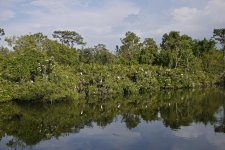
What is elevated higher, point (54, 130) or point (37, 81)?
point (37, 81)

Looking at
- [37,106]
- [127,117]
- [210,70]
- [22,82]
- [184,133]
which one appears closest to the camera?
[184,133]

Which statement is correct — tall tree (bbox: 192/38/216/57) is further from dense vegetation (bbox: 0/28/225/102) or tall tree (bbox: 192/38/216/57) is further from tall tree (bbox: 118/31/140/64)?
Answer: tall tree (bbox: 118/31/140/64)

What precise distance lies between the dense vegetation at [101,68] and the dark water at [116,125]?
8.74ft

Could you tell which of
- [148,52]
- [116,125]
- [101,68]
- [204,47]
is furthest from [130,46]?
[116,125]

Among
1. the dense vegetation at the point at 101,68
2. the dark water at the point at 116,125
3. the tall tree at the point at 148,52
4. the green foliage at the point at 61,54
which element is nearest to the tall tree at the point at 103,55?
the dense vegetation at the point at 101,68

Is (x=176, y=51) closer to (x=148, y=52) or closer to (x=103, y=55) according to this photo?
(x=148, y=52)

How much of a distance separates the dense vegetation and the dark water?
266 centimetres

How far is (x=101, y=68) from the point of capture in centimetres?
5416

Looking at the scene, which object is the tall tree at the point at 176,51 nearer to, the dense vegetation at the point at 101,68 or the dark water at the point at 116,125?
the dense vegetation at the point at 101,68

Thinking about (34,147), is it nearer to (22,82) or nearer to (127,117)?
(127,117)

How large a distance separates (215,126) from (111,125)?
28.1 ft

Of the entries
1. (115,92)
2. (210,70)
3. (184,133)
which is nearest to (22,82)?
(115,92)

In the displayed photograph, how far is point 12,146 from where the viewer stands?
80.2ft

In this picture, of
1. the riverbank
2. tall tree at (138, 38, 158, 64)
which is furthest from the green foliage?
tall tree at (138, 38, 158, 64)
